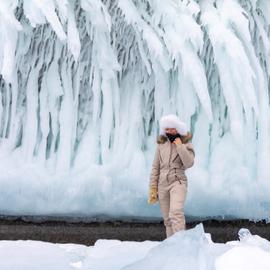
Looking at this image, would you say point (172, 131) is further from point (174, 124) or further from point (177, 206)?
point (177, 206)

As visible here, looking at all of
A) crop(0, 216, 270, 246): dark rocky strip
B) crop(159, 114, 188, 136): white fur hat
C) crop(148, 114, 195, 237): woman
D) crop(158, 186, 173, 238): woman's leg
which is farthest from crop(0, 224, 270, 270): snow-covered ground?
crop(0, 216, 270, 246): dark rocky strip

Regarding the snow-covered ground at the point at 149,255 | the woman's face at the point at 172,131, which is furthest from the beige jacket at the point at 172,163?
the snow-covered ground at the point at 149,255

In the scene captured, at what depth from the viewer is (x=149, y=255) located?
322 cm

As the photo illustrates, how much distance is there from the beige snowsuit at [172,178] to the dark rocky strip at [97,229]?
150cm

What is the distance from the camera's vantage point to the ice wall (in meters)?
6.58

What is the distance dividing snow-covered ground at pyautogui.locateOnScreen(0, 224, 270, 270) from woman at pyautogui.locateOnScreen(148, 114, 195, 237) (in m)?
0.75

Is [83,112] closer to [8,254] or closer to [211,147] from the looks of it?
Result: [211,147]

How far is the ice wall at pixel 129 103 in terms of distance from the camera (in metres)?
6.58

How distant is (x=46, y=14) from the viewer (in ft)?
20.6

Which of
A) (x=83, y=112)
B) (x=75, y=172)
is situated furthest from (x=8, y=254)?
(x=83, y=112)

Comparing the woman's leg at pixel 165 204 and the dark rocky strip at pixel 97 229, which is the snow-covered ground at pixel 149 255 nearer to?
the woman's leg at pixel 165 204

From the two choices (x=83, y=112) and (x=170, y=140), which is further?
(x=83, y=112)

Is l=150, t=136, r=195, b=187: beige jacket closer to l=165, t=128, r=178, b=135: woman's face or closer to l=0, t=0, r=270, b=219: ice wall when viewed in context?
l=165, t=128, r=178, b=135: woman's face

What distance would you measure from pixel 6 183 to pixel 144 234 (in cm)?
177
